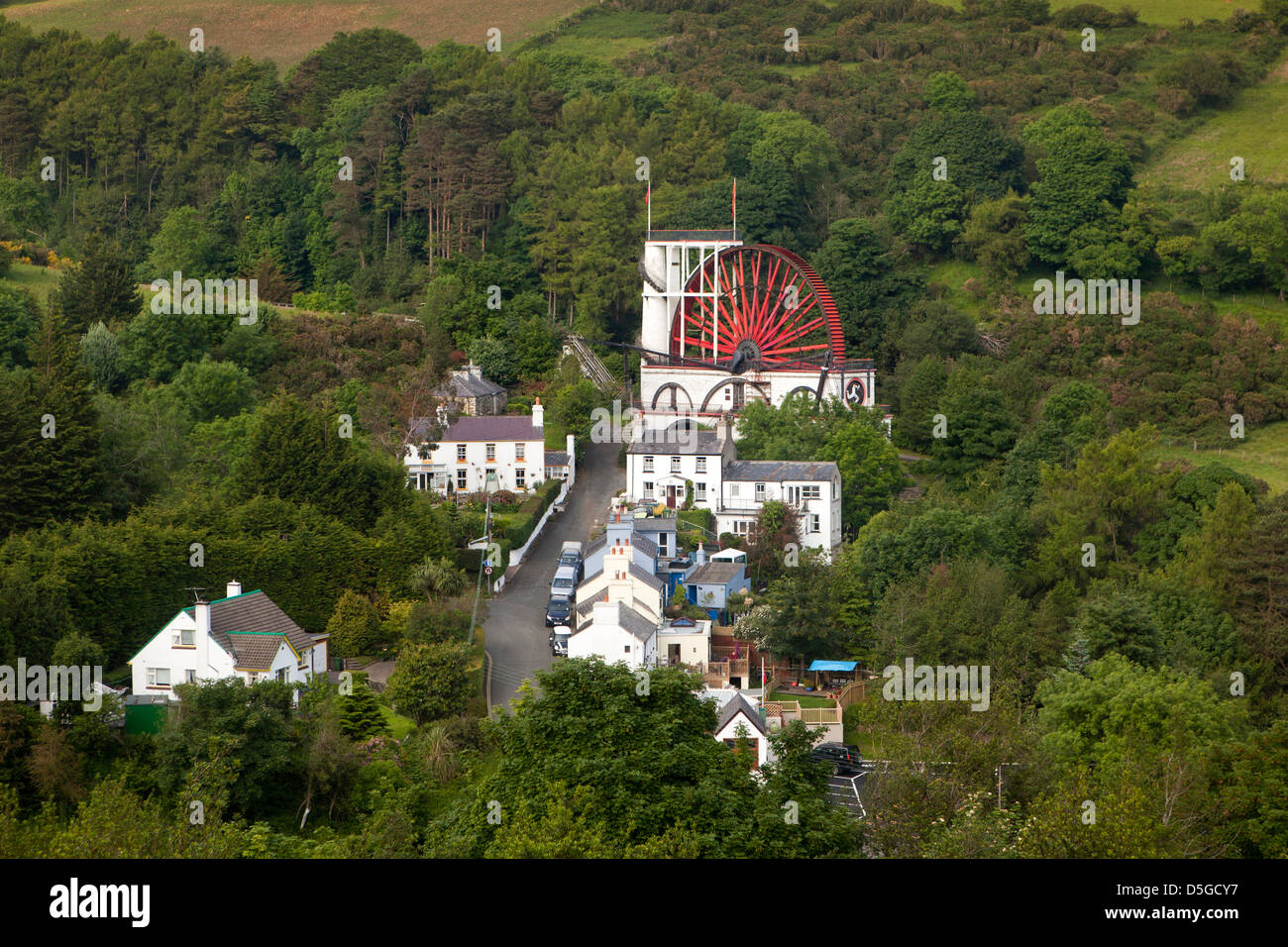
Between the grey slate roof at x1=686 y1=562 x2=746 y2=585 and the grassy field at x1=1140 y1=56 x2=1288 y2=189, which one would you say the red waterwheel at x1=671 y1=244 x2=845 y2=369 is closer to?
the grey slate roof at x1=686 y1=562 x2=746 y2=585

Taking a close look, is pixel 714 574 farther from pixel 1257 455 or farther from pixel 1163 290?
pixel 1163 290

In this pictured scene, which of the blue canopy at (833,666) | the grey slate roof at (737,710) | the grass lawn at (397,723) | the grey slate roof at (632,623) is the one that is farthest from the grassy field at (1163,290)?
the grass lawn at (397,723)

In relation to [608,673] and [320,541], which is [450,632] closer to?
[320,541]

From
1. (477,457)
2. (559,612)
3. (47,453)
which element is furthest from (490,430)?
(47,453)

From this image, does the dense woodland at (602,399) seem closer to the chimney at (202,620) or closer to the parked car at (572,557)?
the parked car at (572,557)

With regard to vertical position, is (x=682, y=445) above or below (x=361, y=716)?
above
